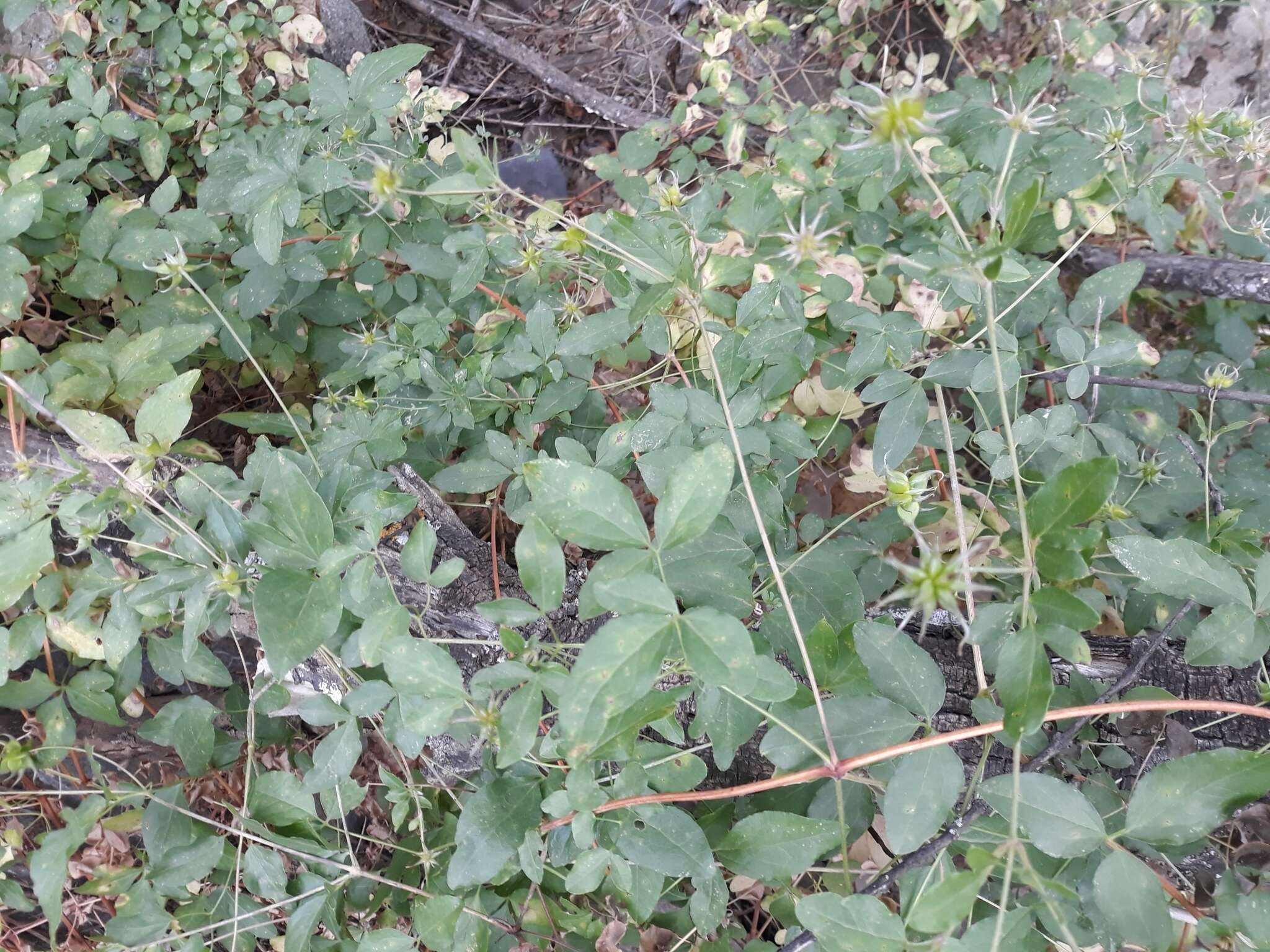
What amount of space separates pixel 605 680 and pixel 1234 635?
34.1 inches

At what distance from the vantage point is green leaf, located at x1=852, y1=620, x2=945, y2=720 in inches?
39.5

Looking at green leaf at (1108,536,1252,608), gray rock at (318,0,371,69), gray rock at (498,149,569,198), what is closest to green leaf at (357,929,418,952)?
green leaf at (1108,536,1252,608)

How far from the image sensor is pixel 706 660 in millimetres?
816

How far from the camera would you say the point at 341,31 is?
293cm

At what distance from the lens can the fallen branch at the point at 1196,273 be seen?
188cm

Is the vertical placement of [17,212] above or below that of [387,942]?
above

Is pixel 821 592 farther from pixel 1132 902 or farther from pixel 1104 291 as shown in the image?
pixel 1104 291

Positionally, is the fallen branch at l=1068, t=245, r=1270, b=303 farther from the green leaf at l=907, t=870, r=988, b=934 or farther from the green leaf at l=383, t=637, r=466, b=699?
the green leaf at l=383, t=637, r=466, b=699

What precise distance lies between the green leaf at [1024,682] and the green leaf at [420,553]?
74 cm

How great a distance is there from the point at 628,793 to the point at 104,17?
288 cm

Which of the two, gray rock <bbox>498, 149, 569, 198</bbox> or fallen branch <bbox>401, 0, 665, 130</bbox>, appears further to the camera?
gray rock <bbox>498, 149, 569, 198</bbox>

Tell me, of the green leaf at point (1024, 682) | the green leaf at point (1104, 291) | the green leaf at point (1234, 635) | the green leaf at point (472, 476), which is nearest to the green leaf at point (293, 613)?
the green leaf at point (472, 476)

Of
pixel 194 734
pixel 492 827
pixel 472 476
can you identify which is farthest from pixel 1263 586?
pixel 194 734

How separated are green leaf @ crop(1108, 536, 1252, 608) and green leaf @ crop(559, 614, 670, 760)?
67 centimetres
